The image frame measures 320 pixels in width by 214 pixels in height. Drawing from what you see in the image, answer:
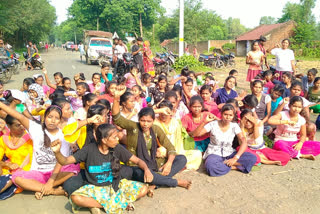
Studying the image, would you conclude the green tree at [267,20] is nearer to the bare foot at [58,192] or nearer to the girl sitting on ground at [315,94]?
the girl sitting on ground at [315,94]

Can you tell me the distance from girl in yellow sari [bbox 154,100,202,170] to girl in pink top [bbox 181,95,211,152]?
0.87 ft

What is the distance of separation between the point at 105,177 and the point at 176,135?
1.37m

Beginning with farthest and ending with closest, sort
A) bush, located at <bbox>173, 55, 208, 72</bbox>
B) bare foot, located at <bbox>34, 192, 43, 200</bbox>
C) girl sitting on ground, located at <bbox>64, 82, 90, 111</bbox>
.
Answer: bush, located at <bbox>173, 55, 208, 72</bbox> < girl sitting on ground, located at <bbox>64, 82, 90, 111</bbox> < bare foot, located at <bbox>34, 192, 43, 200</bbox>

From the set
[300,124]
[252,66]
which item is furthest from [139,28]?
[300,124]

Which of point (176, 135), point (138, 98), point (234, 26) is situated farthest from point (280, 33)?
point (234, 26)

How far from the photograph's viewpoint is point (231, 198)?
10.1 ft

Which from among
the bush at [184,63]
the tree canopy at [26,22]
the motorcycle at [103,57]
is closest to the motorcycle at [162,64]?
the bush at [184,63]

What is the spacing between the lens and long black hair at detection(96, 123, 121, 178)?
272cm

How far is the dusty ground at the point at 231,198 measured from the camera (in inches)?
113

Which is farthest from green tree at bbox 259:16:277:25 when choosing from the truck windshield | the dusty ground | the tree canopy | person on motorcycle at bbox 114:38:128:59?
the dusty ground

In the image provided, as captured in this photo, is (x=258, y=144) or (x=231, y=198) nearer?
(x=231, y=198)

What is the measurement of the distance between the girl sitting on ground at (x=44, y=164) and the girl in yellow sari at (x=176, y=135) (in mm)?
1324

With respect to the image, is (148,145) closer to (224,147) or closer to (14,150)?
(224,147)

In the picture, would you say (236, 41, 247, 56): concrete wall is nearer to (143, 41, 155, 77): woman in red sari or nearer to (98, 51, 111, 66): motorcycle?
(98, 51, 111, 66): motorcycle
